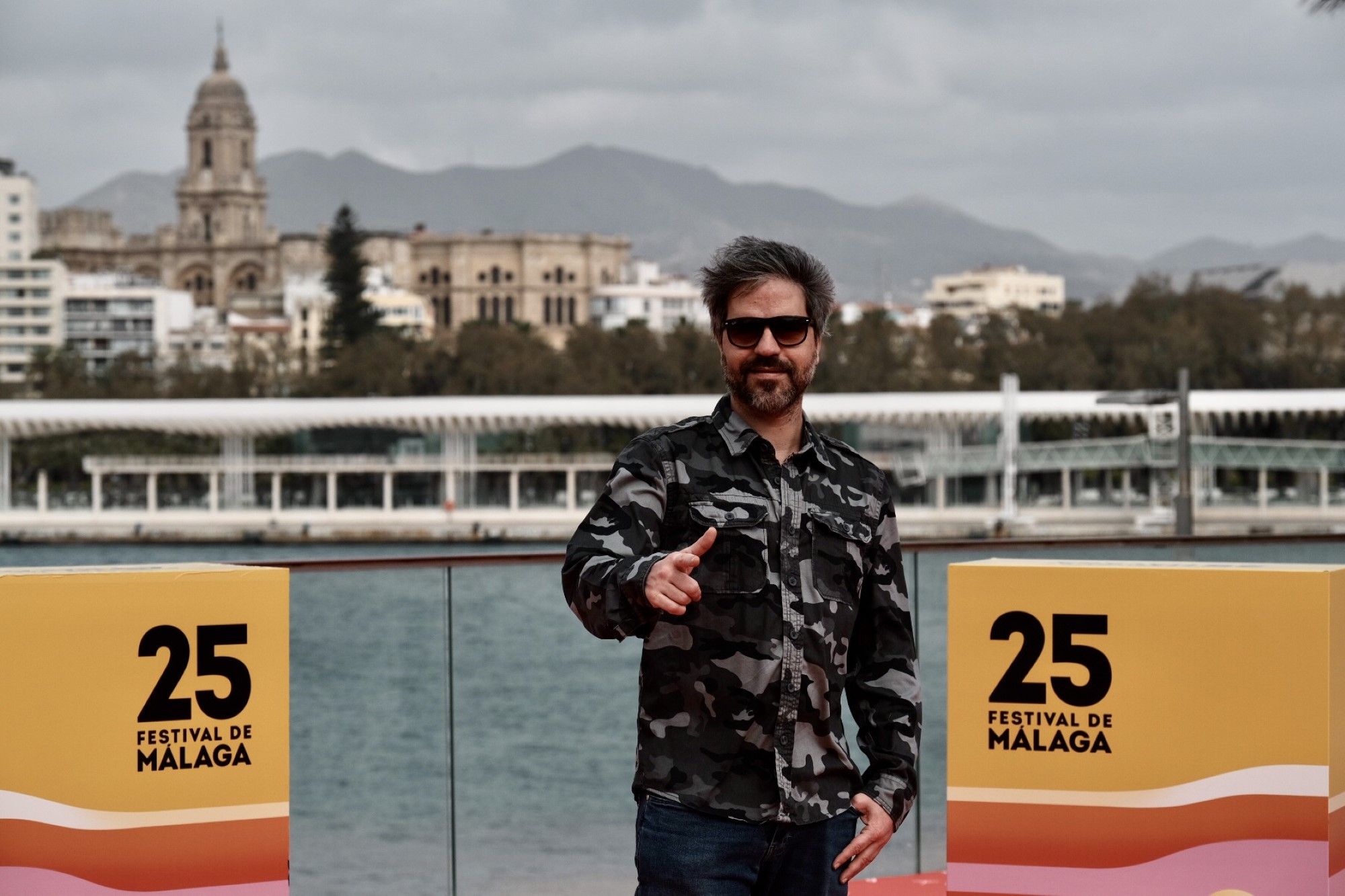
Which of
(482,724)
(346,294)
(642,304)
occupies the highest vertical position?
(642,304)

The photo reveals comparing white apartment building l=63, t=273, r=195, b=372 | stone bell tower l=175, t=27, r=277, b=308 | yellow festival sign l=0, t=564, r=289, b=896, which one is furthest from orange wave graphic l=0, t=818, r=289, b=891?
stone bell tower l=175, t=27, r=277, b=308

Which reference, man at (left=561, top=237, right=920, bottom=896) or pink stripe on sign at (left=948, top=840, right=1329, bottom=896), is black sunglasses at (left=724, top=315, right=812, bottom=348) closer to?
man at (left=561, top=237, right=920, bottom=896)

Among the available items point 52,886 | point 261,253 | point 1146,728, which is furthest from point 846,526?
point 261,253

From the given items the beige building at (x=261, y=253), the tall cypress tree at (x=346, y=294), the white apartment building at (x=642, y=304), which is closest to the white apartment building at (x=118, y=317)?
the beige building at (x=261, y=253)

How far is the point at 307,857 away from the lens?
44.2 feet

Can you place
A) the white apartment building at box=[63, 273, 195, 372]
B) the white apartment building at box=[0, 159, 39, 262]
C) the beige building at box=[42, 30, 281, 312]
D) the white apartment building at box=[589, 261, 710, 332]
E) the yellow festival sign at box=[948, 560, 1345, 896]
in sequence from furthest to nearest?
the beige building at box=[42, 30, 281, 312] → the white apartment building at box=[589, 261, 710, 332] → the white apartment building at box=[0, 159, 39, 262] → the white apartment building at box=[63, 273, 195, 372] → the yellow festival sign at box=[948, 560, 1345, 896]

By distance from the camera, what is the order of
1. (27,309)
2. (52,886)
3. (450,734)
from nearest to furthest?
(52,886)
(450,734)
(27,309)

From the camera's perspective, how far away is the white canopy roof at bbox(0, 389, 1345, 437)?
5775 cm

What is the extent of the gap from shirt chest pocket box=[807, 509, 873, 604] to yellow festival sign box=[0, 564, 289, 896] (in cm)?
89

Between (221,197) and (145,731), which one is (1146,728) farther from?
(221,197)

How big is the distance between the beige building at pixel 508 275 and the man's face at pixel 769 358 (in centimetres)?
12436

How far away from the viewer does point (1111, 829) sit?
9.45ft

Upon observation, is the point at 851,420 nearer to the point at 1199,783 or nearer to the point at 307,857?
the point at 307,857

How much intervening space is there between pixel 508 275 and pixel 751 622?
127 meters
